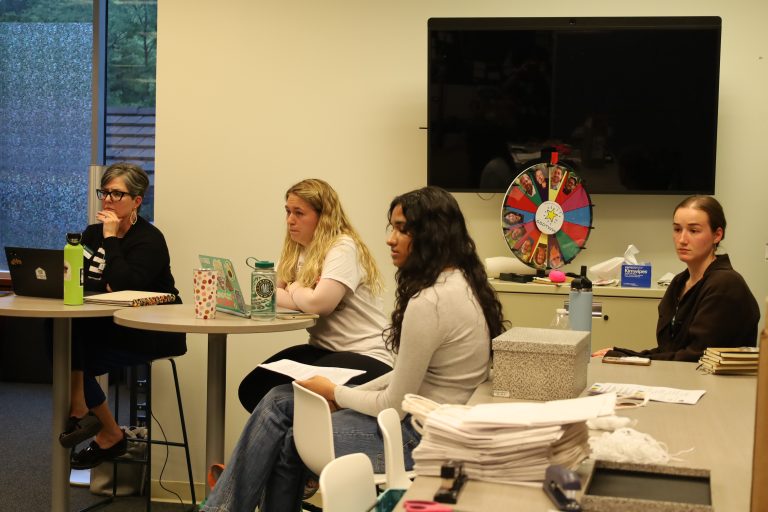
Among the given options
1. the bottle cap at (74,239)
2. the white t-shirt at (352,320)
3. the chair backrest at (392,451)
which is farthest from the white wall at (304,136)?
the chair backrest at (392,451)

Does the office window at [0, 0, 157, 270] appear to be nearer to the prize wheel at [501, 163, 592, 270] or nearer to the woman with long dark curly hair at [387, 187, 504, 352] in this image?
the prize wheel at [501, 163, 592, 270]

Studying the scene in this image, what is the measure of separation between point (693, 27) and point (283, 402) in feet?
7.71

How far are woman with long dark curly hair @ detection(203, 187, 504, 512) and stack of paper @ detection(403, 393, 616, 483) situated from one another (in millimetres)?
857

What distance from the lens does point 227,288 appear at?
11.2 feet

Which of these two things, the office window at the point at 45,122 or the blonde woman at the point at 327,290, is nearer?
the blonde woman at the point at 327,290

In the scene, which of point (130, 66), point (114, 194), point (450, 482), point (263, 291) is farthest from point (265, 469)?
point (130, 66)

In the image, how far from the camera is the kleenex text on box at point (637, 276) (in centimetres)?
393

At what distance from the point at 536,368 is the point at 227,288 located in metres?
1.47

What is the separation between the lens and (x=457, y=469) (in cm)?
160

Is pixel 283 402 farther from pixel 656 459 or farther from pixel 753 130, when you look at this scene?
pixel 753 130

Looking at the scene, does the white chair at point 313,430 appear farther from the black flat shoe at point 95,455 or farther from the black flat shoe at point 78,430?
the black flat shoe at point 95,455

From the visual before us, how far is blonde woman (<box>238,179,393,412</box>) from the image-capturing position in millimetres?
3633

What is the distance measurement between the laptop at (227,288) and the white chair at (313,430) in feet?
2.72

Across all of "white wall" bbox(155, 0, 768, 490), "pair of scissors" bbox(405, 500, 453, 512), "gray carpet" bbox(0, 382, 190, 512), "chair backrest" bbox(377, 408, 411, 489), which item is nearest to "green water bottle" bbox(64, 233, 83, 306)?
"white wall" bbox(155, 0, 768, 490)
